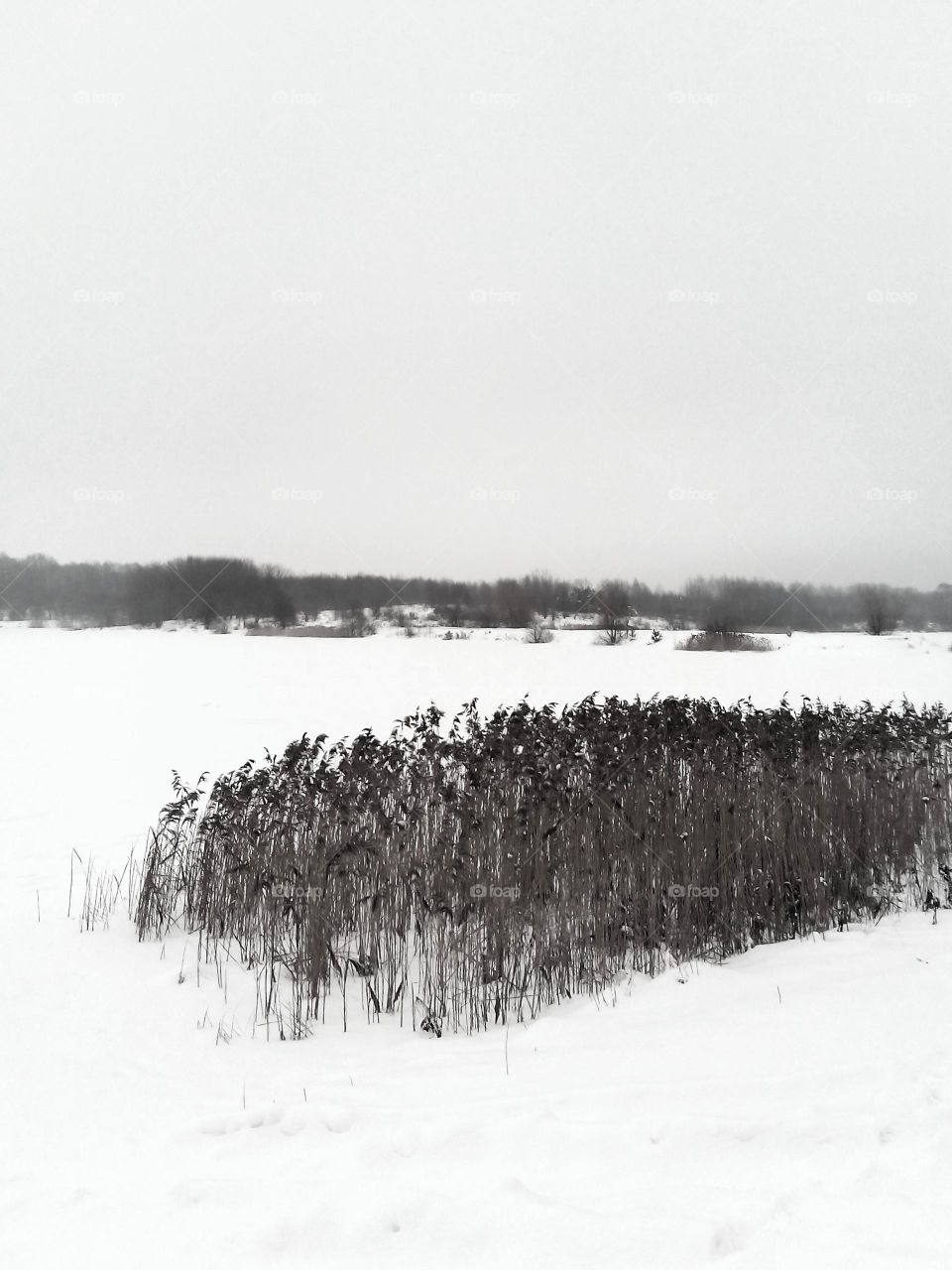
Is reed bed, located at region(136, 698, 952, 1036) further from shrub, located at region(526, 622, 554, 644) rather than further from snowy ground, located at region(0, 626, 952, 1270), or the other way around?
shrub, located at region(526, 622, 554, 644)

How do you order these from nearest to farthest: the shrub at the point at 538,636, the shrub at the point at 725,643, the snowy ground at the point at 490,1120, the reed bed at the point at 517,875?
the snowy ground at the point at 490,1120 → the reed bed at the point at 517,875 → the shrub at the point at 725,643 → the shrub at the point at 538,636

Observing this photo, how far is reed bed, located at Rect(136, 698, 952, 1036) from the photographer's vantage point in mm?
4215

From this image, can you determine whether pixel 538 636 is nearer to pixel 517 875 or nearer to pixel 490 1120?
pixel 517 875

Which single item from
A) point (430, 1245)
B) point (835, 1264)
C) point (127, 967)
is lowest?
point (127, 967)

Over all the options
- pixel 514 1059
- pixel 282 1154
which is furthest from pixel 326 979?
pixel 282 1154

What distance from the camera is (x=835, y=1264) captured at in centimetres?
188

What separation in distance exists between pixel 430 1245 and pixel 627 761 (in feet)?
20.7

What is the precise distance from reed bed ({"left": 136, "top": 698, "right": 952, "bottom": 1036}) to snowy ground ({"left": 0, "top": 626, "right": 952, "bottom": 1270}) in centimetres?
31

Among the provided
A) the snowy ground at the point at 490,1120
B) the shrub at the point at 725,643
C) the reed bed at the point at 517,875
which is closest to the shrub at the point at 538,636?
the shrub at the point at 725,643

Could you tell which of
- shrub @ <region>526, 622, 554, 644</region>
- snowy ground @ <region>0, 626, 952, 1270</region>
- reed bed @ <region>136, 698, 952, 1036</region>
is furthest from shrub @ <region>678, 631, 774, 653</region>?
snowy ground @ <region>0, 626, 952, 1270</region>

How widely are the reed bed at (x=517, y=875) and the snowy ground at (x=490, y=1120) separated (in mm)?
311

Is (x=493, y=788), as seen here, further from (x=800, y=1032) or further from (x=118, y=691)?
(x=118, y=691)

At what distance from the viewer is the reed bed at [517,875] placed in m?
4.21

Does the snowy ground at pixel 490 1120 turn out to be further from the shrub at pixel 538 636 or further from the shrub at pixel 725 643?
the shrub at pixel 538 636
